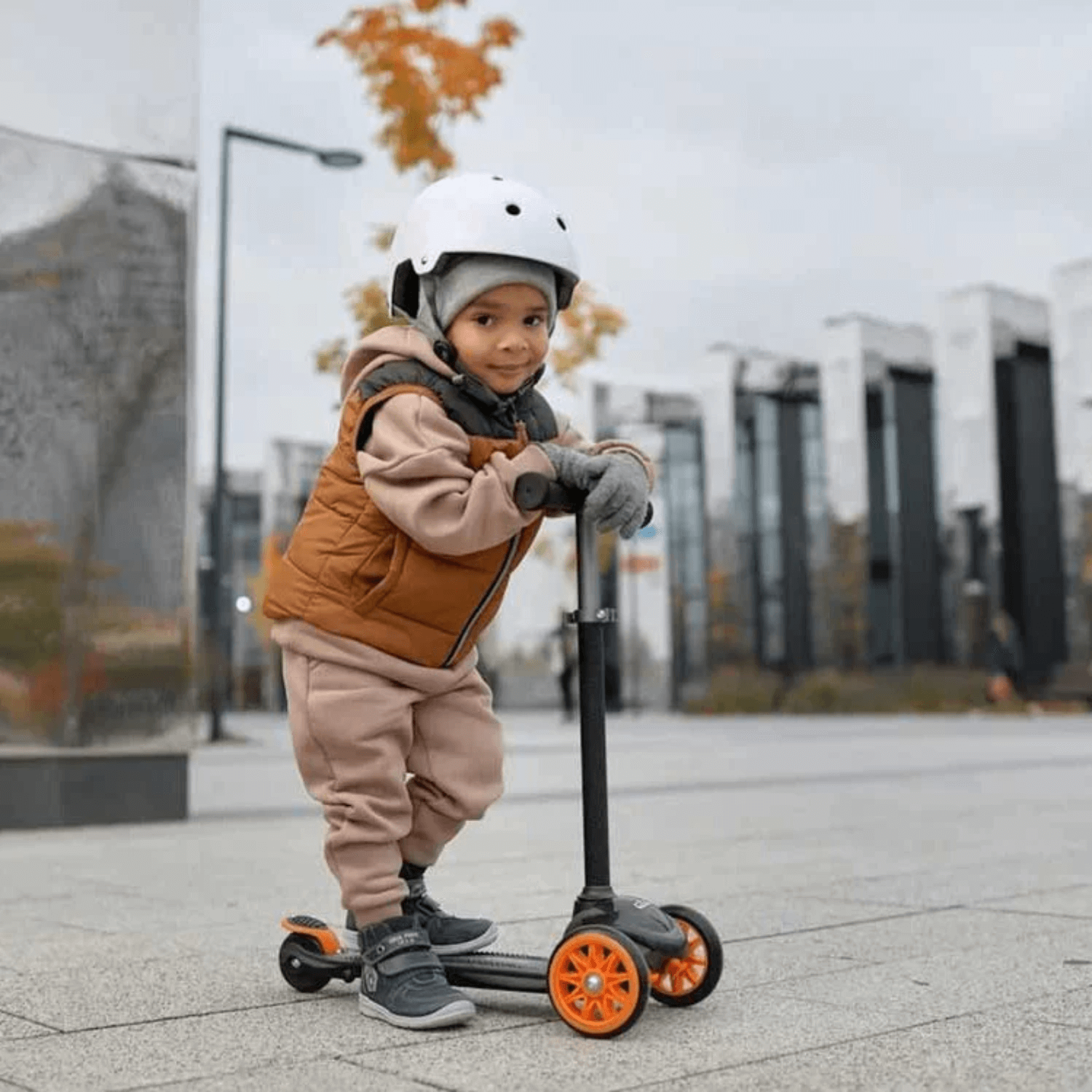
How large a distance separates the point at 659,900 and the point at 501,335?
237cm

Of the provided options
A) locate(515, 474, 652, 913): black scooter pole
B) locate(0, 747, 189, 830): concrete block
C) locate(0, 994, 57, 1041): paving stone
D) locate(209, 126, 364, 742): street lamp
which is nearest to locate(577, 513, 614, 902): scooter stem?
Answer: locate(515, 474, 652, 913): black scooter pole

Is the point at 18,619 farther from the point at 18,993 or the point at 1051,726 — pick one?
the point at 1051,726

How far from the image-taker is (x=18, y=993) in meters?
3.59

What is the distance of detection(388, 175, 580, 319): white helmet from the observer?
3.26m

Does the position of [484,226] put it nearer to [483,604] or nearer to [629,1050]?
[483,604]

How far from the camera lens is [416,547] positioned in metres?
3.24

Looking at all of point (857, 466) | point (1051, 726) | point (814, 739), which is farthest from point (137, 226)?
point (857, 466)

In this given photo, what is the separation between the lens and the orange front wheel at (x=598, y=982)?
3.00 metres

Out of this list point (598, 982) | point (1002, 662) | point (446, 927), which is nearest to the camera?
point (598, 982)

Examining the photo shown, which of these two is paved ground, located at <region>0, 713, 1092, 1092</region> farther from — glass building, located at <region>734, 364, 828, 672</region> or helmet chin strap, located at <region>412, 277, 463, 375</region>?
glass building, located at <region>734, 364, 828, 672</region>

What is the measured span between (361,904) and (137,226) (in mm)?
5388

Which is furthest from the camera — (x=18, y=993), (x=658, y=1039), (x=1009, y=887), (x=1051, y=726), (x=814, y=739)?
(x=1051, y=726)

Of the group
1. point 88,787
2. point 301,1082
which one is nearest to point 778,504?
point 88,787

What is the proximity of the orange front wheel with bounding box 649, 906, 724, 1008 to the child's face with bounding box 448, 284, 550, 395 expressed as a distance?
1.12m
